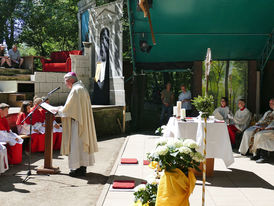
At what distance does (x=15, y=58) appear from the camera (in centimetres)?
1507

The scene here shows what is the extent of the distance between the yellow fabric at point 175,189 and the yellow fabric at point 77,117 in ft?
9.86

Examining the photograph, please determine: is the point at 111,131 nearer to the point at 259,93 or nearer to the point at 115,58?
the point at 115,58

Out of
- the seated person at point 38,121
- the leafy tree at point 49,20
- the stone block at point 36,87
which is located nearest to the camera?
the seated person at point 38,121

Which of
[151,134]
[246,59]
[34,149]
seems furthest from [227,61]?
[34,149]

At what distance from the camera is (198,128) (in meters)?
5.97

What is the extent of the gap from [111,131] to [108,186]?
631 cm

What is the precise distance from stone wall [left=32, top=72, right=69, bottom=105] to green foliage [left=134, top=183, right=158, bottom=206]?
9316mm

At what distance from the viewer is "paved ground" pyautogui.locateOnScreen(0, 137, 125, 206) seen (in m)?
4.89

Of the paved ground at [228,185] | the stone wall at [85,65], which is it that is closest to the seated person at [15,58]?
the stone wall at [85,65]

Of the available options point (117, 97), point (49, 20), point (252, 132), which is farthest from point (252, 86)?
point (49, 20)

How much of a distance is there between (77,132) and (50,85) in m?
6.96

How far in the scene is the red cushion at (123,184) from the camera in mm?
5445

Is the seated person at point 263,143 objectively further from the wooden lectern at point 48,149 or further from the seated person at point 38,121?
the seated person at point 38,121

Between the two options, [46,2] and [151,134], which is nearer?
[151,134]
